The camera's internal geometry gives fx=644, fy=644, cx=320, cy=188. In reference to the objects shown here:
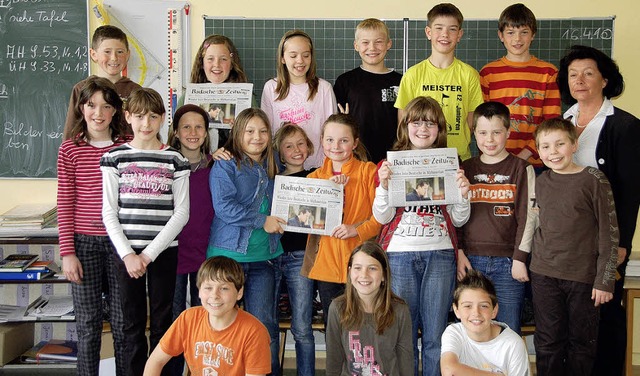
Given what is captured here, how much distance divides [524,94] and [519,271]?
1.12 m

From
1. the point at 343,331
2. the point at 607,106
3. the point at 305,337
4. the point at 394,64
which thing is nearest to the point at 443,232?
the point at 343,331

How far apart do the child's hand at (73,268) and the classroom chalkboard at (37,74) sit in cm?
162

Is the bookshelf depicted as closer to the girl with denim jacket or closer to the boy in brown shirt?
the girl with denim jacket

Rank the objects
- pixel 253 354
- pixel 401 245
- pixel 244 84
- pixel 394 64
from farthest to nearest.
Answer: pixel 394 64
pixel 244 84
pixel 401 245
pixel 253 354

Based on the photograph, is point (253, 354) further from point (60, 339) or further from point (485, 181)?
point (60, 339)

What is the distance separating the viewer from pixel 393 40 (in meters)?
4.60

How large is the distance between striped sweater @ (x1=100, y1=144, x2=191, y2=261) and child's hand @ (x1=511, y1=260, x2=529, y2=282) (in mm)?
1673

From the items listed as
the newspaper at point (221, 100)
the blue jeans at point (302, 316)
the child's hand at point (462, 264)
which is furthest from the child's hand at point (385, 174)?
the newspaper at point (221, 100)

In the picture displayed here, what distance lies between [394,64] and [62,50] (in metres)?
2.39

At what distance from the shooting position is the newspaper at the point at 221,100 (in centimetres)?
377

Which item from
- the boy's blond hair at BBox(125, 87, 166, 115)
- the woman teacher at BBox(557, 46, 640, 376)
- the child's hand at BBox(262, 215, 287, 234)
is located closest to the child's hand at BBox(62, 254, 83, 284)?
the boy's blond hair at BBox(125, 87, 166, 115)

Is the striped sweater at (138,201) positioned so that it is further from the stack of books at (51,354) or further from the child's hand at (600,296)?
the child's hand at (600,296)

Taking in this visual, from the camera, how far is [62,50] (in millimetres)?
4633

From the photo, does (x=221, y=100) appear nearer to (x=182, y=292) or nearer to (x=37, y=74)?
(x=182, y=292)
